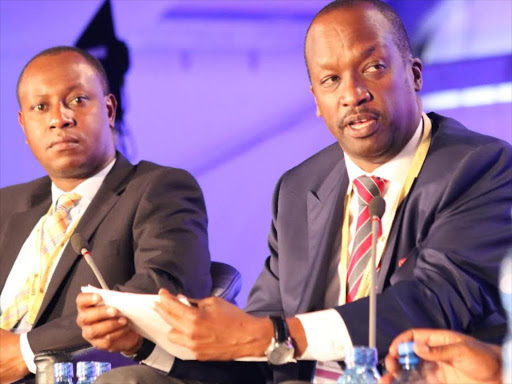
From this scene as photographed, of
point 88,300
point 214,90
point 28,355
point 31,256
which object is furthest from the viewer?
point 214,90

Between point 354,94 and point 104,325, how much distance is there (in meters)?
1.03

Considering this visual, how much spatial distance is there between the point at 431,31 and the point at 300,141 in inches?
32.0

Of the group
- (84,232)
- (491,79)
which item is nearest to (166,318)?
(84,232)

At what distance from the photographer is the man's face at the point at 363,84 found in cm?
299

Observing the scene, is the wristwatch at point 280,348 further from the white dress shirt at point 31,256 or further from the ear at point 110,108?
the ear at point 110,108

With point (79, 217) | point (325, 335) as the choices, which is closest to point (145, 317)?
point (325, 335)

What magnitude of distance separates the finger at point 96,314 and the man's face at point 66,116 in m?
1.27

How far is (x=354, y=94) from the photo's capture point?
2.98 m

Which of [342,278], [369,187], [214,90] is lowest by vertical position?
[342,278]

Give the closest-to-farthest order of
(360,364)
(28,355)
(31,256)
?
(360,364) < (28,355) < (31,256)

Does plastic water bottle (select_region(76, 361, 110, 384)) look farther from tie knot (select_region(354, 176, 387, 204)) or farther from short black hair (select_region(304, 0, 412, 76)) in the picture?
short black hair (select_region(304, 0, 412, 76))

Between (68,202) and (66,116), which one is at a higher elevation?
(66,116)

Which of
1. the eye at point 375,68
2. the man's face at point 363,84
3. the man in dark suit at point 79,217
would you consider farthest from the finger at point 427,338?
the man in dark suit at point 79,217

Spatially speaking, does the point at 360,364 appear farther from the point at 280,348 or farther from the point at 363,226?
the point at 363,226
